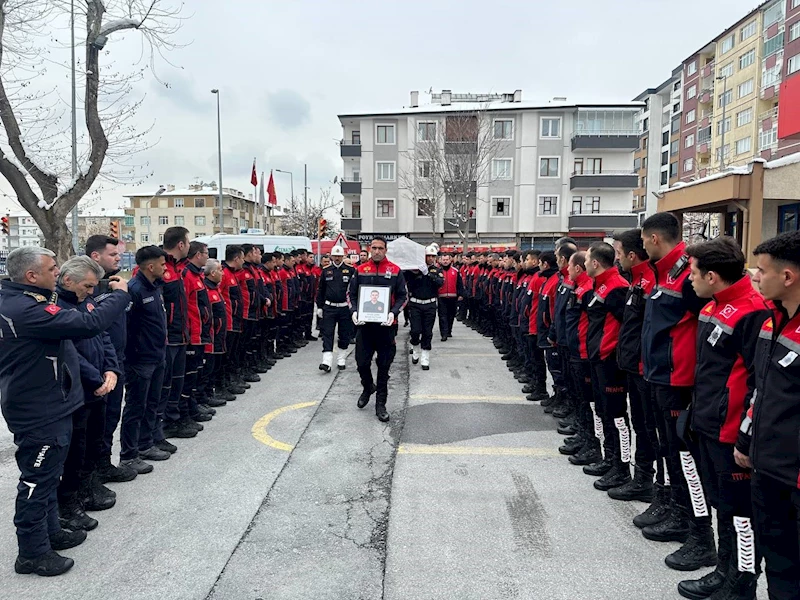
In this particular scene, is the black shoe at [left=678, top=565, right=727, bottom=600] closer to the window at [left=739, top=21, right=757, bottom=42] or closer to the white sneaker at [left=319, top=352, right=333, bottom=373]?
the white sneaker at [left=319, top=352, right=333, bottom=373]

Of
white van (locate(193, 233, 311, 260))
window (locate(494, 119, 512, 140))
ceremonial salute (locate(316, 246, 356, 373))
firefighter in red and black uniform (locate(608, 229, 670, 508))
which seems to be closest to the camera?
firefighter in red and black uniform (locate(608, 229, 670, 508))

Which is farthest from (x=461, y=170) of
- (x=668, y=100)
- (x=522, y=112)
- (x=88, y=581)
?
(x=668, y=100)

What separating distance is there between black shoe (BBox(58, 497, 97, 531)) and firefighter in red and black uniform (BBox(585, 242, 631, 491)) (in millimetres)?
4029

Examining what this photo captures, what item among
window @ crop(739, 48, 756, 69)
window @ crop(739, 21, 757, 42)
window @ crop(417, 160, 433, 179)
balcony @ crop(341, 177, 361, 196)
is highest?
window @ crop(739, 21, 757, 42)

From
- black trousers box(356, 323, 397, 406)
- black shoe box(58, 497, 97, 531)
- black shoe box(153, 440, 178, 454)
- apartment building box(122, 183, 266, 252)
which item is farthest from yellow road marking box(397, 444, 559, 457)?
apartment building box(122, 183, 266, 252)

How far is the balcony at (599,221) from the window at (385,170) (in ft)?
47.4

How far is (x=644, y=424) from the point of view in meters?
4.50

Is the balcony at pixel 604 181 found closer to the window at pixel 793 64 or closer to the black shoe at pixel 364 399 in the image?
the window at pixel 793 64

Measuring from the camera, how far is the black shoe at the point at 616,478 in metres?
4.81

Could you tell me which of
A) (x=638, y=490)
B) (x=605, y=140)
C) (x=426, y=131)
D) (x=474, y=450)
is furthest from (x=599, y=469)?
(x=605, y=140)

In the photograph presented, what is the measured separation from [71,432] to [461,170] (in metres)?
35.0

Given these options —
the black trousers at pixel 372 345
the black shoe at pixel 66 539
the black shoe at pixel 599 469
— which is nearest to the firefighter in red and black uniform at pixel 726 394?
the black shoe at pixel 599 469

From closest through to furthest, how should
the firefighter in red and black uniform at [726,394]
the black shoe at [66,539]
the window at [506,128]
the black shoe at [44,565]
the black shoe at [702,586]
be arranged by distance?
the firefighter in red and black uniform at [726,394] → the black shoe at [702,586] → the black shoe at [44,565] → the black shoe at [66,539] → the window at [506,128]

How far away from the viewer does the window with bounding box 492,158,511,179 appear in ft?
143
